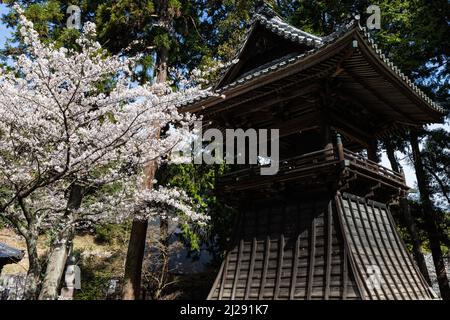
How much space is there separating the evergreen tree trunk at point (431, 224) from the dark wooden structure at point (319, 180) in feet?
22.8

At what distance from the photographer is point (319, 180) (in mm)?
8703

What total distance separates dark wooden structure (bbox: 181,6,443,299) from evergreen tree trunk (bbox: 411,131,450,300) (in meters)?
6.95

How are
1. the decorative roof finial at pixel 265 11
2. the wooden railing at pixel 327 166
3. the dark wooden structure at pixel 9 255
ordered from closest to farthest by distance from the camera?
the wooden railing at pixel 327 166
the decorative roof finial at pixel 265 11
the dark wooden structure at pixel 9 255

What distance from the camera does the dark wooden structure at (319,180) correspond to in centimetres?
785

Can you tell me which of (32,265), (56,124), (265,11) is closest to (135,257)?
(32,265)

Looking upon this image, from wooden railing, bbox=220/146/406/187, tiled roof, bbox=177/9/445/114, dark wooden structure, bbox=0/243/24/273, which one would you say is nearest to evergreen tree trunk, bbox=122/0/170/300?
wooden railing, bbox=220/146/406/187

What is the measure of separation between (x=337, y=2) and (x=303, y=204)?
14079 mm

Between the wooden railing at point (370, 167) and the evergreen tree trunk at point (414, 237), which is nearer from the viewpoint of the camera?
the wooden railing at point (370, 167)

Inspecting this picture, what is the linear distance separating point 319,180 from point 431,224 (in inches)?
440

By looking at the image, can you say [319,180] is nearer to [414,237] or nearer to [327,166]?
[327,166]

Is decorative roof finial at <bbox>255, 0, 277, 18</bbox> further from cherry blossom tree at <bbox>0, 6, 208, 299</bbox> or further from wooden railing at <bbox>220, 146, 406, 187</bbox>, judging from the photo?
cherry blossom tree at <bbox>0, 6, 208, 299</bbox>

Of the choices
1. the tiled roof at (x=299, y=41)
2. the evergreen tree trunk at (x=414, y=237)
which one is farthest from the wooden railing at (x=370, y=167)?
the evergreen tree trunk at (x=414, y=237)

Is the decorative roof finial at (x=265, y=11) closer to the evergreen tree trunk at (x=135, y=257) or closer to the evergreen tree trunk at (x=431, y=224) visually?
the evergreen tree trunk at (x=135, y=257)
